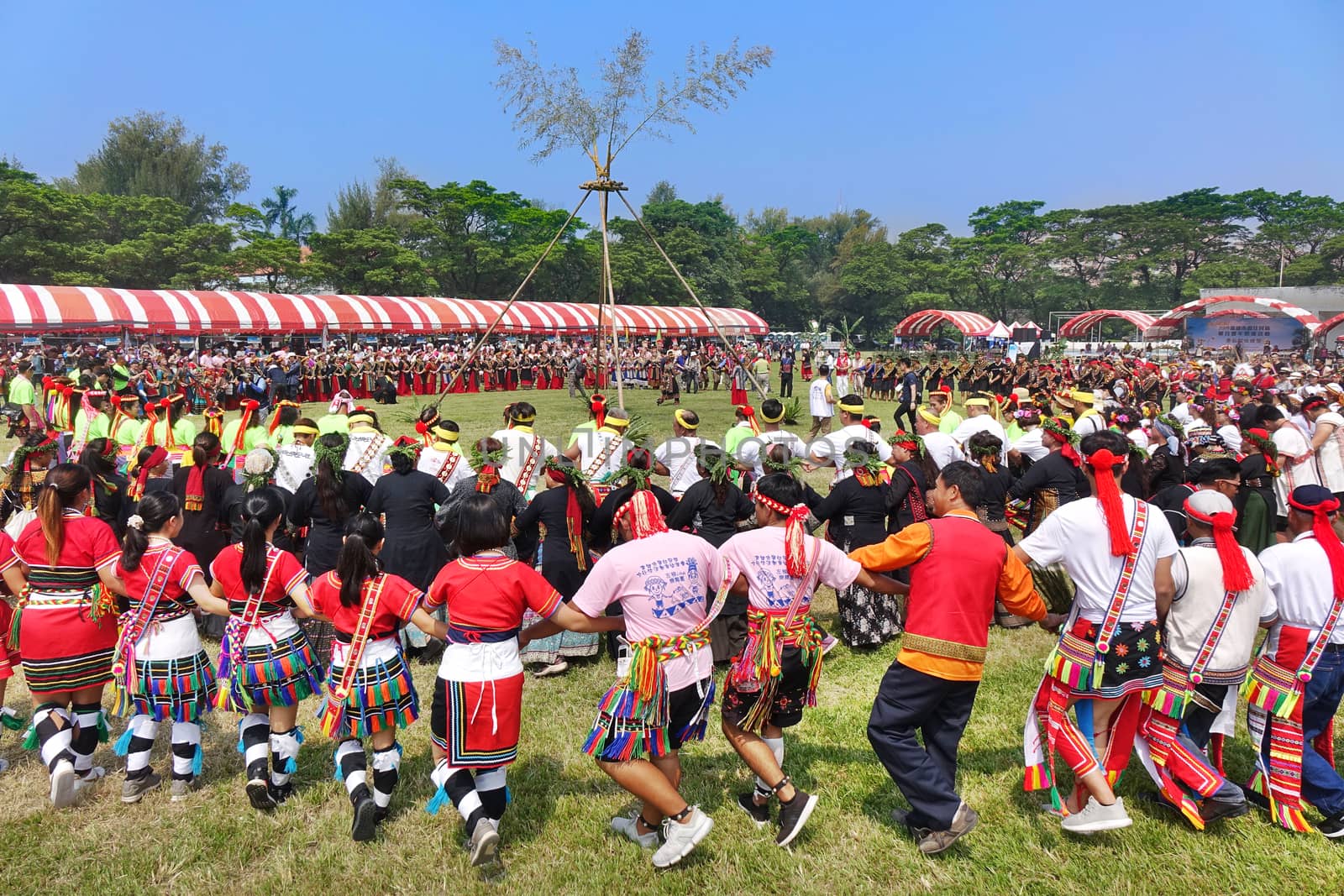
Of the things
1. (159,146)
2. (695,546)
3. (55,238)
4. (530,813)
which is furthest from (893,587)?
(159,146)

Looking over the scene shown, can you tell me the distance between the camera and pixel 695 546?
3.81m

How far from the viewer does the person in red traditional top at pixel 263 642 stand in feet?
13.5

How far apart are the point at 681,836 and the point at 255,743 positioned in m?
2.29

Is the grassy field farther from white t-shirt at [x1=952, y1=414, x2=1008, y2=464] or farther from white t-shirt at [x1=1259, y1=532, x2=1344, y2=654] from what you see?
white t-shirt at [x1=952, y1=414, x2=1008, y2=464]

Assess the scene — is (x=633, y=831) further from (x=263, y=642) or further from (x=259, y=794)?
(x=263, y=642)

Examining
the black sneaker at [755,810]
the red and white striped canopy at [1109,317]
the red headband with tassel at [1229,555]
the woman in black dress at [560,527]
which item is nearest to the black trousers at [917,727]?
the black sneaker at [755,810]

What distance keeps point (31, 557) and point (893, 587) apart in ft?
14.4

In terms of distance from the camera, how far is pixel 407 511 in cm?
610

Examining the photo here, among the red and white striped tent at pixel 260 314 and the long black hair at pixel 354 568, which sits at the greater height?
the red and white striped tent at pixel 260 314

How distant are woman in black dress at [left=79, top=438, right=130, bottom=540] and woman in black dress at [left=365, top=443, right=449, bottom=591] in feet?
6.13

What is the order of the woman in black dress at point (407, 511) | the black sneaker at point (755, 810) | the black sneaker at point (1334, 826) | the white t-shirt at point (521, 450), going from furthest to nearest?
the white t-shirt at point (521, 450) < the woman in black dress at point (407, 511) < the black sneaker at point (755, 810) < the black sneaker at point (1334, 826)

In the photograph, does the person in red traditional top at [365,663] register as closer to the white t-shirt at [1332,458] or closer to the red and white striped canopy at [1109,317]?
the white t-shirt at [1332,458]

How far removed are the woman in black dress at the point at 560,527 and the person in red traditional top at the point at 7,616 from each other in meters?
2.84

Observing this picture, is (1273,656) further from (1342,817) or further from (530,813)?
(530,813)
